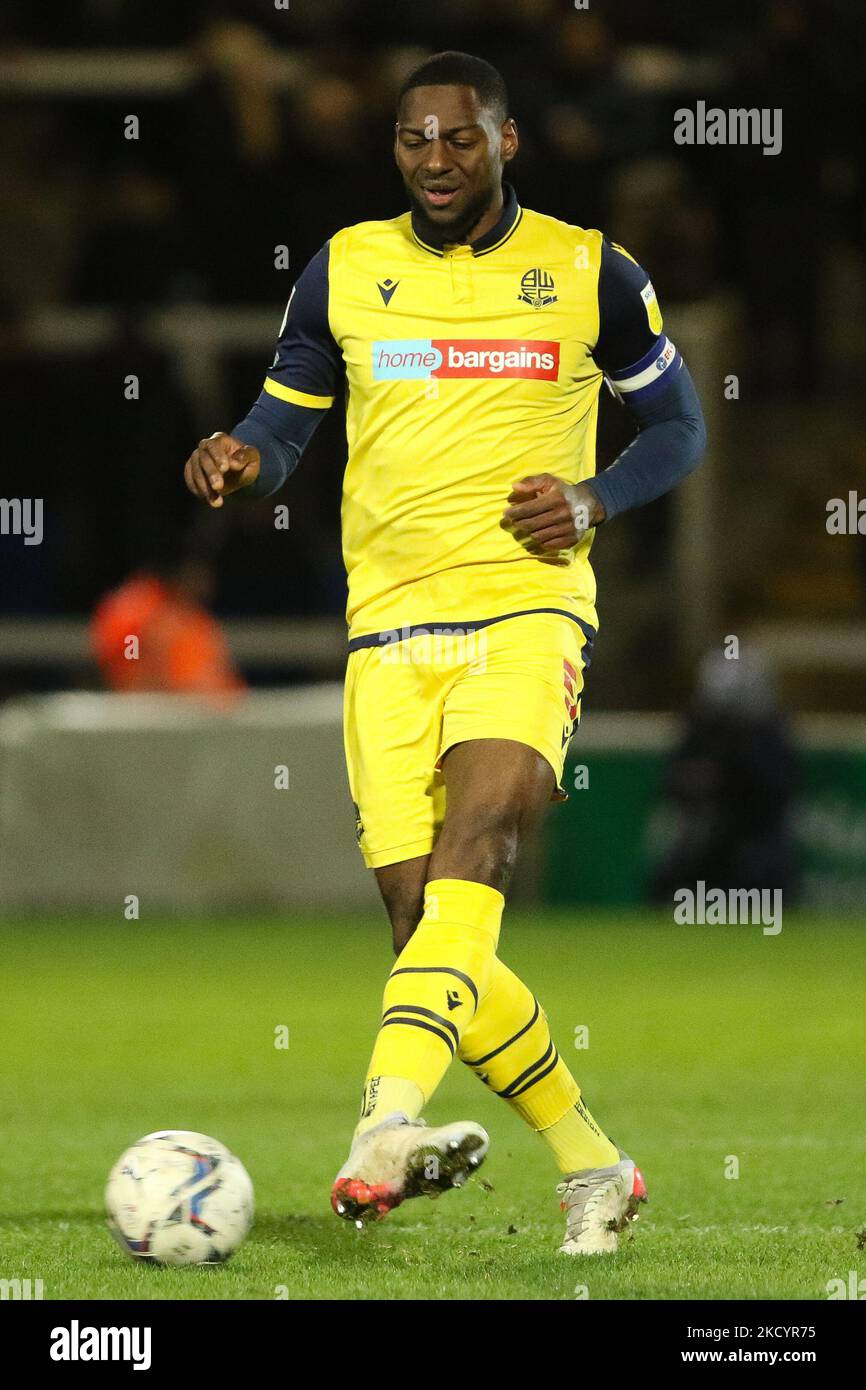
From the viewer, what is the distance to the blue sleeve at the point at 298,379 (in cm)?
538

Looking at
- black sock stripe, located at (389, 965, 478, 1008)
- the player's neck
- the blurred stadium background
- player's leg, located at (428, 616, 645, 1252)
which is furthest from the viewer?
the blurred stadium background

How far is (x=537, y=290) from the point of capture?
527cm

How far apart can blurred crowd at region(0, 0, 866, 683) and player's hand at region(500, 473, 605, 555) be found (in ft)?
28.6

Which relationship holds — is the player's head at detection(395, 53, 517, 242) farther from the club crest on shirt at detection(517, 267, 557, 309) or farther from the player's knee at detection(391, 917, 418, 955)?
the player's knee at detection(391, 917, 418, 955)

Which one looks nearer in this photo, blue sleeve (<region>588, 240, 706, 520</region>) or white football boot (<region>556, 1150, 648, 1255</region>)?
white football boot (<region>556, 1150, 648, 1255</region>)

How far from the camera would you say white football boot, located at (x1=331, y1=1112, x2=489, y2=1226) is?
434 centimetres

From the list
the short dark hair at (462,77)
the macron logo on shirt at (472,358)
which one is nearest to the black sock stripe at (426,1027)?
the macron logo on shirt at (472,358)

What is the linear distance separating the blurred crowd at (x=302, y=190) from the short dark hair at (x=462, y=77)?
8560 millimetres

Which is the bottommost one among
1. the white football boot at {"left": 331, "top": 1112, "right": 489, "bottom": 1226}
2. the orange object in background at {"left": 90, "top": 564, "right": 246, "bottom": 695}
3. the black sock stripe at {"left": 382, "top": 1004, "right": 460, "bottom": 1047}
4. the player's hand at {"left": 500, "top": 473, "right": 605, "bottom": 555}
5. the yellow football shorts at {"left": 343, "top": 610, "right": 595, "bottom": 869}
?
the white football boot at {"left": 331, "top": 1112, "right": 489, "bottom": 1226}

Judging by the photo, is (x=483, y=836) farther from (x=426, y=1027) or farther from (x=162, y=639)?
(x=162, y=639)

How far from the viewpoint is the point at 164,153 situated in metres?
Answer: 15.8

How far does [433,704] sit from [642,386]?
0.90 metres

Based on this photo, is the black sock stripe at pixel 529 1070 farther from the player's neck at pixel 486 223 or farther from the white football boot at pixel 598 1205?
the player's neck at pixel 486 223

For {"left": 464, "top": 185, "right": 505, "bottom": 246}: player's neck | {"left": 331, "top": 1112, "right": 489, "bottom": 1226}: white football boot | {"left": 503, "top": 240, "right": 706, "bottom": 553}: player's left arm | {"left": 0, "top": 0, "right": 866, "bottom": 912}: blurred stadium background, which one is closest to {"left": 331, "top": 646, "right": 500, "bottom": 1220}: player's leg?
{"left": 331, "top": 1112, "right": 489, "bottom": 1226}: white football boot
